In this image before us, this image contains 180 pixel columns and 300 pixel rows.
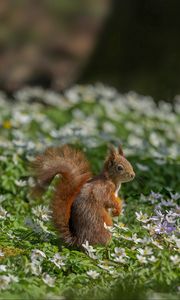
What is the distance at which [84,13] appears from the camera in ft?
53.3

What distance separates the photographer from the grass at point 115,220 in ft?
16.0

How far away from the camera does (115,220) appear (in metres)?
6.16

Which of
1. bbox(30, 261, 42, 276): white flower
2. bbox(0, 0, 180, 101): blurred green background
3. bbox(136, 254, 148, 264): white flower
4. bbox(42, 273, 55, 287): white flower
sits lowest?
bbox(42, 273, 55, 287): white flower

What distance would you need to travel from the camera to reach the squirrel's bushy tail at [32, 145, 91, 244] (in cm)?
553

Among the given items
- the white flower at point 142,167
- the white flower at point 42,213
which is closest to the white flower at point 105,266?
the white flower at point 42,213

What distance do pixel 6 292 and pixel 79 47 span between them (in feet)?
35.0

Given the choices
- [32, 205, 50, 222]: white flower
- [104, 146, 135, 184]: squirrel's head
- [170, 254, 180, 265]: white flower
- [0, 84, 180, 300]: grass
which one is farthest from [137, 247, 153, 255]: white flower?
[32, 205, 50, 222]: white flower

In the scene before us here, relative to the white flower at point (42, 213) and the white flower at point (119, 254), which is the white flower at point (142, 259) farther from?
the white flower at point (42, 213)

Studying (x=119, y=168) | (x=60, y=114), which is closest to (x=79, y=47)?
(x=60, y=114)

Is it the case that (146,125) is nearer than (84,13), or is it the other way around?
(146,125)

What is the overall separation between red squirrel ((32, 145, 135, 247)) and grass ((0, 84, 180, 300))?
0.36 ft

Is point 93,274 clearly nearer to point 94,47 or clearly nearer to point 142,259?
point 142,259

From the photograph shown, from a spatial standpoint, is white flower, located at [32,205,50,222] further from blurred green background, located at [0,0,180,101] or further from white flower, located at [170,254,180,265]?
blurred green background, located at [0,0,180,101]

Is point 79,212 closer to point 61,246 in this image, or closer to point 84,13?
point 61,246
